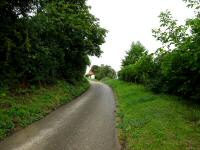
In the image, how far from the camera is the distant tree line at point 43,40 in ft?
50.6

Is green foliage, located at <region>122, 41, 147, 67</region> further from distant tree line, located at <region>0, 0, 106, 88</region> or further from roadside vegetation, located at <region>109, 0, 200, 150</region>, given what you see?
roadside vegetation, located at <region>109, 0, 200, 150</region>

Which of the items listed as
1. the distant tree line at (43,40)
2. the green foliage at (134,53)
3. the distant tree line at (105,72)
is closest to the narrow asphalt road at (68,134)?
the distant tree line at (43,40)

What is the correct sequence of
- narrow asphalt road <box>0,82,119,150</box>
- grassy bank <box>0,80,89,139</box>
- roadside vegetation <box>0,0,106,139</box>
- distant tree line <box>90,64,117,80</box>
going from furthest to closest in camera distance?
distant tree line <box>90,64,117,80</box> → roadside vegetation <box>0,0,106,139</box> → grassy bank <box>0,80,89,139</box> → narrow asphalt road <box>0,82,119,150</box>

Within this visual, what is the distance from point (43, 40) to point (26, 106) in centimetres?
839

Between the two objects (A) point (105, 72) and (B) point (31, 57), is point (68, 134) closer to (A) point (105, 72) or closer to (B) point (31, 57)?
(B) point (31, 57)

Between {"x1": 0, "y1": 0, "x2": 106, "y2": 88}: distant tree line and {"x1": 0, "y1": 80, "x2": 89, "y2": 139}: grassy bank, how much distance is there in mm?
1037

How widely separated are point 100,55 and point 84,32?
6544 mm

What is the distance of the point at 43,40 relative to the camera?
2183 cm

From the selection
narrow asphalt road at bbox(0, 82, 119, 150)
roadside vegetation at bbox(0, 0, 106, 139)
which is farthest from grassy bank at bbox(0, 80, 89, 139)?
narrow asphalt road at bbox(0, 82, 119, 150)

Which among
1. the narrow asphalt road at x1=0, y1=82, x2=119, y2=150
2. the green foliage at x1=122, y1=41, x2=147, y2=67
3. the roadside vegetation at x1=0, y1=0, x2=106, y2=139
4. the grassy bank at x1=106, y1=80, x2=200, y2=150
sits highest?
the green foliage at x1=122, y1=41, x2=147, y2=67

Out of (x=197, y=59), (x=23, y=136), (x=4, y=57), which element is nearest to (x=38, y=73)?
(x=4, y=57)

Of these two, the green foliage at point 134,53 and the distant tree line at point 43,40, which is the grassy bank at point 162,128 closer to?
the distant tree line at point 43,40

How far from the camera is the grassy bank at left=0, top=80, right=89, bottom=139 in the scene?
11.8 m

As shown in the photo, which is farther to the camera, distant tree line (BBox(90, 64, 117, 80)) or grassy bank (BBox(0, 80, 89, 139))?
distant tree line (BBox(90, 64, 117, 80))
